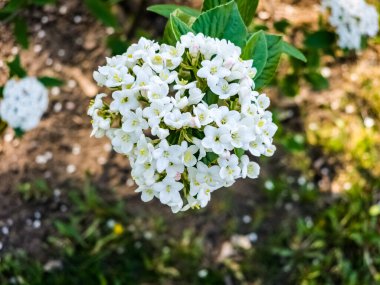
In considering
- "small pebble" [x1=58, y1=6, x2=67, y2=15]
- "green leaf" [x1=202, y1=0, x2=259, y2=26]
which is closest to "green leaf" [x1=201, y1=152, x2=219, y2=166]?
"green leaf" [x1=202, y1=0, x2=259, y2=26]

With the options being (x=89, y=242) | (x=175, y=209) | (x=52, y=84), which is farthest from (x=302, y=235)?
(x=175, y=209)

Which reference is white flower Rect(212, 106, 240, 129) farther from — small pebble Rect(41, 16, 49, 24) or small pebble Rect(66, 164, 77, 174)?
small pebble Rect(41, 16, 49, 24)

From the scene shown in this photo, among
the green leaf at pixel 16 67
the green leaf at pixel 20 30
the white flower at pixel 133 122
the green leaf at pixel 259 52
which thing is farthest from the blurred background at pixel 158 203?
the white flower at pixel 133 122

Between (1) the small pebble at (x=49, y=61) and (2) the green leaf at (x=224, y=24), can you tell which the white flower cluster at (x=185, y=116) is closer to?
(2) the green leaf at (x=224, y=24)

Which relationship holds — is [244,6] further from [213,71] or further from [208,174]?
[208,174]

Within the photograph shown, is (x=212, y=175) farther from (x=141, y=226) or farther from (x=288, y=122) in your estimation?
(x=288, y=122)
